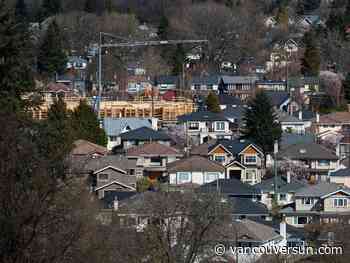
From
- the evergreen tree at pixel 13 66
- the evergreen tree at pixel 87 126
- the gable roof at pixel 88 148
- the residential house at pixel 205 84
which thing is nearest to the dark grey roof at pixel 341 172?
the gable roof at pixel 88 148

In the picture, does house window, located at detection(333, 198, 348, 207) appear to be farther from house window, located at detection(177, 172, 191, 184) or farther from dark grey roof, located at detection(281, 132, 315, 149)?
dark grey roof, located at detection(281, 132, 315, 149)

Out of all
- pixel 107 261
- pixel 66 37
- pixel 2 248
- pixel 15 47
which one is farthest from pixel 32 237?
pixel 66 37

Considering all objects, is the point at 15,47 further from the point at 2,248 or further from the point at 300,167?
the point at 300,167

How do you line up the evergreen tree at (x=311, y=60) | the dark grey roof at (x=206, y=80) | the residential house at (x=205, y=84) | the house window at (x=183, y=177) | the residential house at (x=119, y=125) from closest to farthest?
the house window at (x=183, y=177) < the residential house at (x=119, y=125) < the residential house at (x=205, y=84) < the dark grey roof at (x=206, y=80) < the evergreen tree at (x=311, y=60)

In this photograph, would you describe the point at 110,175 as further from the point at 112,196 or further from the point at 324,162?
the point at 324,162

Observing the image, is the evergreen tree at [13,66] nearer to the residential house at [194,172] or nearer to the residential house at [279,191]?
the residential house at [279,191]

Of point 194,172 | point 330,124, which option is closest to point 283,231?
point 194,172
